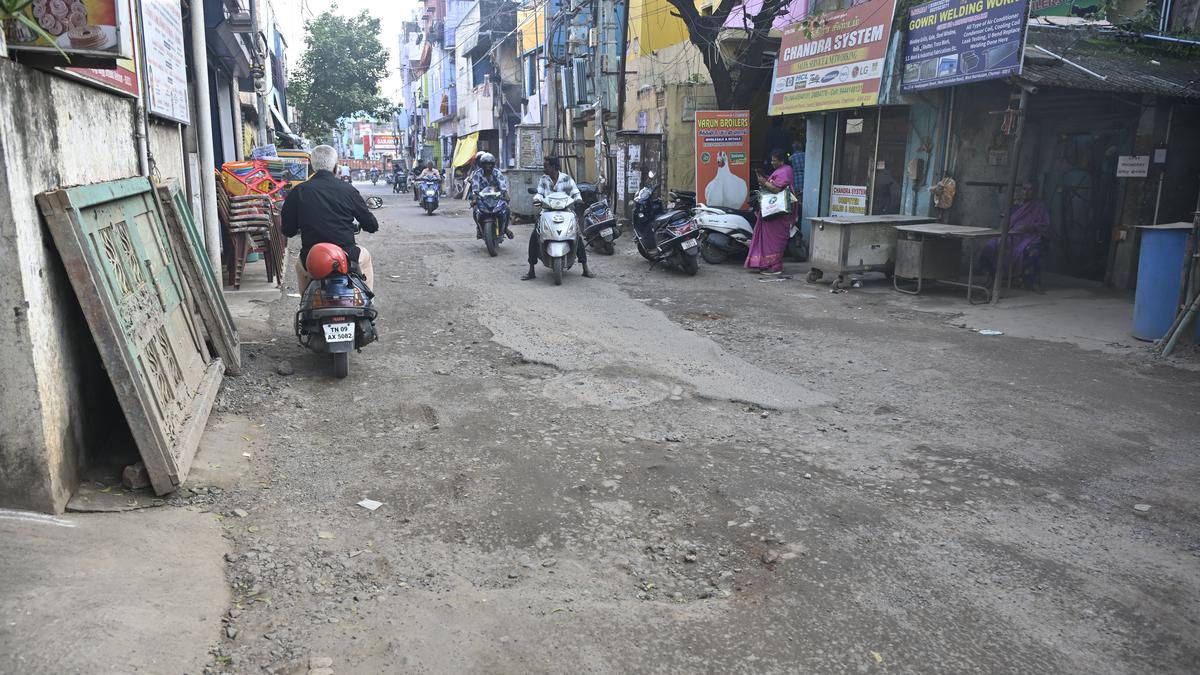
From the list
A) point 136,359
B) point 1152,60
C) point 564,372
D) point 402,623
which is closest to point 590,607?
point 402,623

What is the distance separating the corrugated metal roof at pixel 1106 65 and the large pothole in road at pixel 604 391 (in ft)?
20.0

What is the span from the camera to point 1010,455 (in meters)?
4.73

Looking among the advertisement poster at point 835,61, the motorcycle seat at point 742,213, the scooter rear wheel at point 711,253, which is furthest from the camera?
the motorcycle seat at point 742,213

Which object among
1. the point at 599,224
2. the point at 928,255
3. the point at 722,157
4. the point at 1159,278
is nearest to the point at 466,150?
the point at 722,157

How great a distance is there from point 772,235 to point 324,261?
26.6 feet

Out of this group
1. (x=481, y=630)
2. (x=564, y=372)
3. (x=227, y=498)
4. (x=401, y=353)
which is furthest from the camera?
(x=401, y=353)

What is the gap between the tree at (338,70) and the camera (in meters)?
34.8

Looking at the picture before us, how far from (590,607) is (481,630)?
426 millimetres

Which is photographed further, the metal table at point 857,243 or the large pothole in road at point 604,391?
the metal table at point 857,243

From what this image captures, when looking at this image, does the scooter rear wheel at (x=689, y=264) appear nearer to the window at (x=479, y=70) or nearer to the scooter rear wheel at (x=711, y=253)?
the scooter rear wheel at (x=711, y=253)

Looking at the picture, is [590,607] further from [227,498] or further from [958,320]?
[958,320]

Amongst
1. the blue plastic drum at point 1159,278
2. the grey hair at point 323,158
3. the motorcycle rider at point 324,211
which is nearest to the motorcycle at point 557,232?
Answer: the motorcycle rider at point 324,211

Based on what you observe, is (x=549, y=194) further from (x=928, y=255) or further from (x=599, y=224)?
(x=928, y=255)

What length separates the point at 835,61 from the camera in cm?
1259
